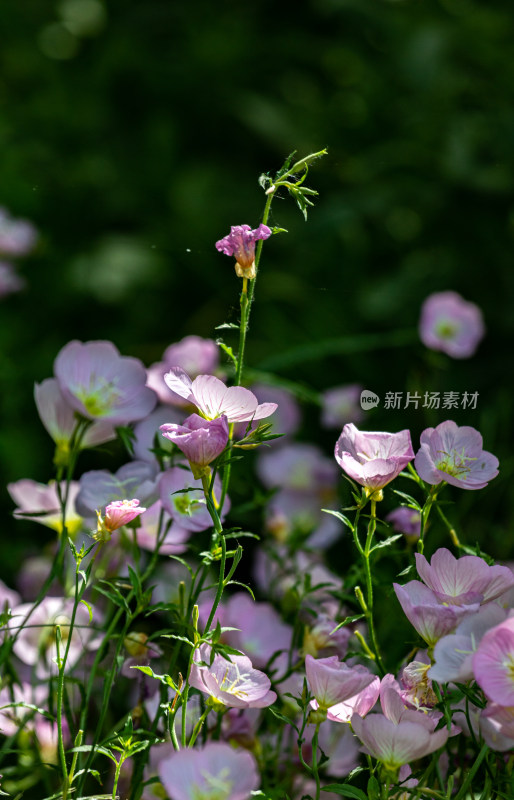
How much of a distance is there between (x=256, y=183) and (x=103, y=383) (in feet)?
4.69

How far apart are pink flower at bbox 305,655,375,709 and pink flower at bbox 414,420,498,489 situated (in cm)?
9

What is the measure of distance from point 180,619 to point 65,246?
1.53m

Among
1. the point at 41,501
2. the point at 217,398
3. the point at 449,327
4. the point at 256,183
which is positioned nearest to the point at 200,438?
the point at 217,398

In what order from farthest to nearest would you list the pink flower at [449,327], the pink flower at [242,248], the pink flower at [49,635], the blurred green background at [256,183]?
1. the blurred green background at [256,183]
2. the pink flower at [449,327]
3. the pink flower at [49,635]
4. the pink flower at [242,248]

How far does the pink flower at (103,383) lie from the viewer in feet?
1.71

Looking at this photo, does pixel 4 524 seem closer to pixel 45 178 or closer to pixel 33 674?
pixel 33 674

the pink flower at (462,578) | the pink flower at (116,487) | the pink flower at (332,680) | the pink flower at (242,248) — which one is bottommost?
the pink flower at (332,680)

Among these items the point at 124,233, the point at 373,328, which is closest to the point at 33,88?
the point at 124,233

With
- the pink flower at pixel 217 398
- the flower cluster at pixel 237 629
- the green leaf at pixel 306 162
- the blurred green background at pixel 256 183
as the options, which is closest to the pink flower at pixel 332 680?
the flower cluster at pixel 237 629

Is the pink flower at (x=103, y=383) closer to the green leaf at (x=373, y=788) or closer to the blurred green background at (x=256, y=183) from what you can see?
the green leaf at (x=373, y=788)

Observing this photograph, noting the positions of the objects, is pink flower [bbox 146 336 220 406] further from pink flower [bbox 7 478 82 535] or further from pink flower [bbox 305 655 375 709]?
pink flower [bbox 305 655 375 709]

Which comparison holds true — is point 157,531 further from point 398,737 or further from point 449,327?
point 449,327

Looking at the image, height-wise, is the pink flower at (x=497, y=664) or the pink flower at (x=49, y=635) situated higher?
the pink flower at (x=497, y=664)

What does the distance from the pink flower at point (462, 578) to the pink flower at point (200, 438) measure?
0.32 feet
